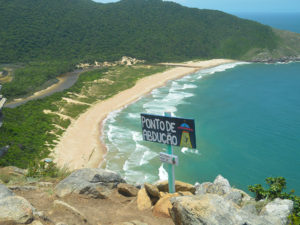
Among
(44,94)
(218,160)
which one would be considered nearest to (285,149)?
(218,160)

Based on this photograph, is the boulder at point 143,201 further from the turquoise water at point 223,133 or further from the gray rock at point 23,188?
the turquoise water at point 223,133

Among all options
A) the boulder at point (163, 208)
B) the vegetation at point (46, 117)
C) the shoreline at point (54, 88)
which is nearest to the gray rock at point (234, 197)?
the boulder at point (163, 208)

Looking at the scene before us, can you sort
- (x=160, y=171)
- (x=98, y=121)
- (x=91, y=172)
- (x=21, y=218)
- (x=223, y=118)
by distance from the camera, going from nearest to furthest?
(x=21, y=218), (x=91, y=172), (x=160, y=171), (x=98, y=121), (x=223, y=118)

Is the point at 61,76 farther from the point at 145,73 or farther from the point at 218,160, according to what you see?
the point at 218,160

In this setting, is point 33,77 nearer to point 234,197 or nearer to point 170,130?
point 234,197

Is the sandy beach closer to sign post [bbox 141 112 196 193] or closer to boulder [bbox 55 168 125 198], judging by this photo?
boulder [bbox 55 168 125 198]

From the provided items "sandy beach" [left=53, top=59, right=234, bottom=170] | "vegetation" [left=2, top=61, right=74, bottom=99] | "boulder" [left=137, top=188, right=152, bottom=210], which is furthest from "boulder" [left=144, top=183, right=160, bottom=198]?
"vegetation" [left=2, top=61, right=74, bottom=99]
